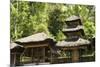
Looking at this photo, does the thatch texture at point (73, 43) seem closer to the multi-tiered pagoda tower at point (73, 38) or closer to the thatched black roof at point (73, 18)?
the multi-tiered pagoda tower at point (73, 38)

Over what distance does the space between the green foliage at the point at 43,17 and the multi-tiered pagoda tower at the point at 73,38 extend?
5cm

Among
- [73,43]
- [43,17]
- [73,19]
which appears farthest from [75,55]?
[43,17]

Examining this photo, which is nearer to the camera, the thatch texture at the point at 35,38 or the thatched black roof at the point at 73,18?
the thatch texture at the point at 35,38

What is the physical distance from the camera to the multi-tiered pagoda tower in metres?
2.33

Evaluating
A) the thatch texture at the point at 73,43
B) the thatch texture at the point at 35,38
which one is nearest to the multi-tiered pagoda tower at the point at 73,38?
the thatch texture at the point at 73,43

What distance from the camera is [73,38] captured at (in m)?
2.37

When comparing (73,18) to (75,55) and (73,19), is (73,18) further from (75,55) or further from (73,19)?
(75,55)

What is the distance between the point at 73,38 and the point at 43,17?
41 cm

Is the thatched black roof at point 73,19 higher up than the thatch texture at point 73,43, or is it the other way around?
the thatched black roof at point 73,19

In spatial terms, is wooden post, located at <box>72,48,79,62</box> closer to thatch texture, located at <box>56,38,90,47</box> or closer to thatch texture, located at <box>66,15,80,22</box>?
thatch texture, located at <box>56,38,90,47</box>

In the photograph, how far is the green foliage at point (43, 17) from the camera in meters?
2.15

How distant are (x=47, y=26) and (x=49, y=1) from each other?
267 millimetres

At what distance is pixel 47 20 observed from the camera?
2266 millimetres

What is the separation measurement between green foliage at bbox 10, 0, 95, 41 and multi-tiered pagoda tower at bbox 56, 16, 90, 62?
0.17ft
